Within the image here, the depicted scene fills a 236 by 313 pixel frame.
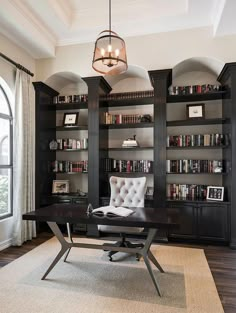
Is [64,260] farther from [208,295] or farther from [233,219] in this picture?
[233,219]

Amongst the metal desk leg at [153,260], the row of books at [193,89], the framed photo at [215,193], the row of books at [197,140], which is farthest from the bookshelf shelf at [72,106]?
the metal desk leg at [153,260]

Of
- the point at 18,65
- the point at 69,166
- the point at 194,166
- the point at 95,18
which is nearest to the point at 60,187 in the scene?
the point at 69,166

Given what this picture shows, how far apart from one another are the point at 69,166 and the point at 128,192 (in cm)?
160

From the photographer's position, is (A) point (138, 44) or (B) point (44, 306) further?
(A) point (138, 44)

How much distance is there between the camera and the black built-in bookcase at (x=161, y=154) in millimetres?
3619

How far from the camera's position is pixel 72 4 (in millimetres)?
3652

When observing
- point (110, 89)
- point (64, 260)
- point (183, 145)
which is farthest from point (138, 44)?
point (64, 260)

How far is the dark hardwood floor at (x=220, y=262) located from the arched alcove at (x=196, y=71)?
9.20ft

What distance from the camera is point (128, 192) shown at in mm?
3400

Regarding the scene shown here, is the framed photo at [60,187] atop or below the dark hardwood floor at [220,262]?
atop

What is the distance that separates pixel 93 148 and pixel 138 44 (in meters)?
1.93

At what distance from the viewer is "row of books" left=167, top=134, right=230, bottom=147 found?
12.8 feet

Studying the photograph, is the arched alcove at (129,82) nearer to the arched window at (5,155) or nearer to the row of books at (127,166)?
the row of books at (127,166)

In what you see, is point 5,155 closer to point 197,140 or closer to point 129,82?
point 129,82
